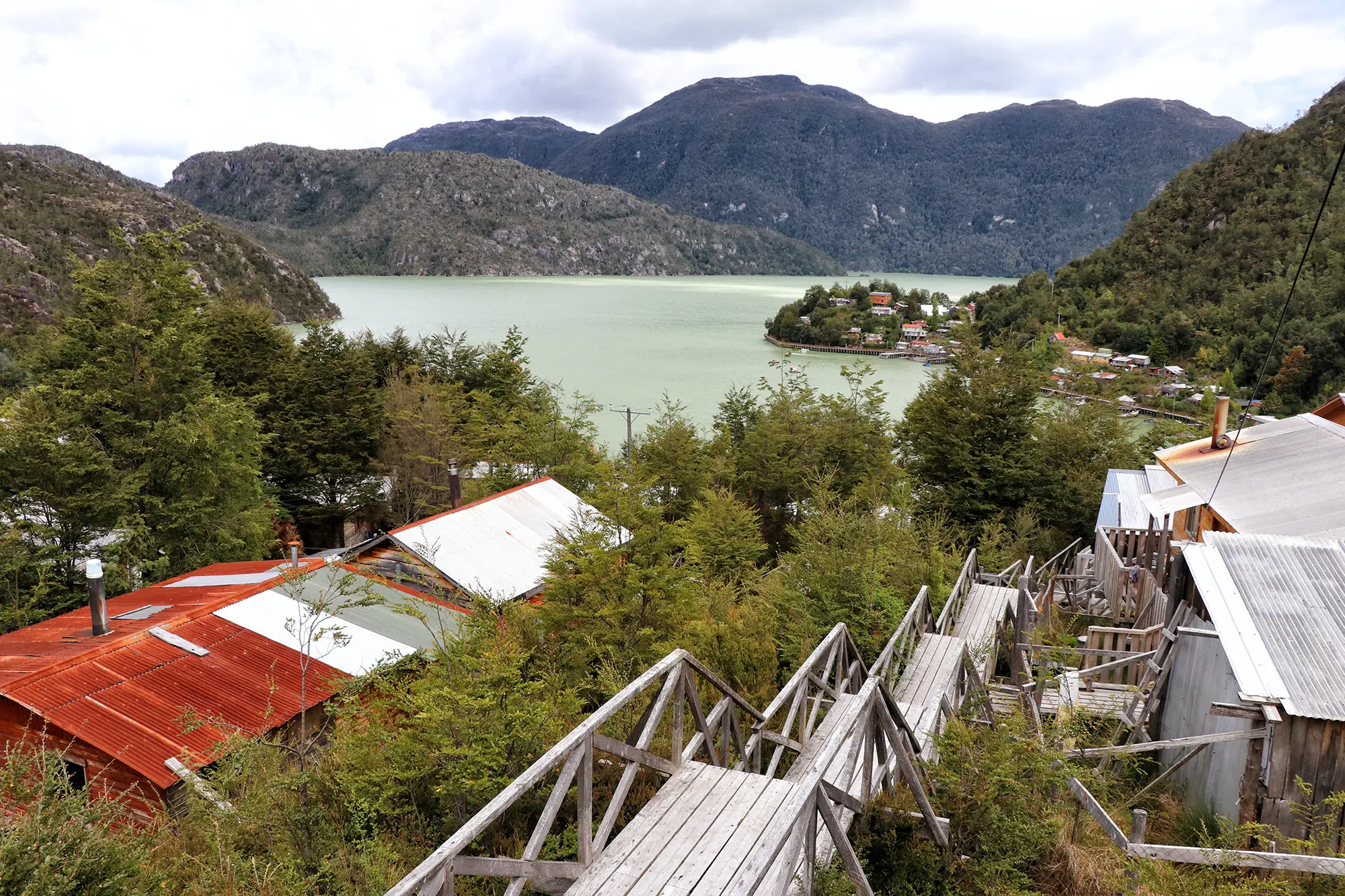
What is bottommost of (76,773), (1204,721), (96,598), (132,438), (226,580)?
(76,773)

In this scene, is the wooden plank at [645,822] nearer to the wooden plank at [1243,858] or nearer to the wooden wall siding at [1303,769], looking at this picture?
the wooden plank at [1243,858]

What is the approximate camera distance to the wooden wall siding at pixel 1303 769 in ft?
19.8

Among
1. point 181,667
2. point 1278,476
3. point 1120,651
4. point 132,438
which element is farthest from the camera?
point 132,438

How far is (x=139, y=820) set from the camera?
8.64 metres

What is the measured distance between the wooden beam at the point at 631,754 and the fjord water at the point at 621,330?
3879cm

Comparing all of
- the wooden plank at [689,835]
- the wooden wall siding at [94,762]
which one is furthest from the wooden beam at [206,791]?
the wooden plank at [689,835]

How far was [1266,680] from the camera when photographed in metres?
6.29

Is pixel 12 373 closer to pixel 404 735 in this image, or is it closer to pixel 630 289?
pixel 404 735

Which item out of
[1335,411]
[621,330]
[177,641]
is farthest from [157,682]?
[621,330]

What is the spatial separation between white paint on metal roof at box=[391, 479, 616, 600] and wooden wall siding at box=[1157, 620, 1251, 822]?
8.51 metres

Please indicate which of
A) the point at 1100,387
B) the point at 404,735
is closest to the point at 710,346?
the point at 1100,387

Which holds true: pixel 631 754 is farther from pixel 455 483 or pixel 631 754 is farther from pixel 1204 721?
pixel 455 483

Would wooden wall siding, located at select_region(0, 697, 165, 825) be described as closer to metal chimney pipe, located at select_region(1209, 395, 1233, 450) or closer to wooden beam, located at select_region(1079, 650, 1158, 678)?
wooden beam, located at select_region(1079, 650, 1158, 678)

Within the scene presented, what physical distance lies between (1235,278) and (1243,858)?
266 ft
